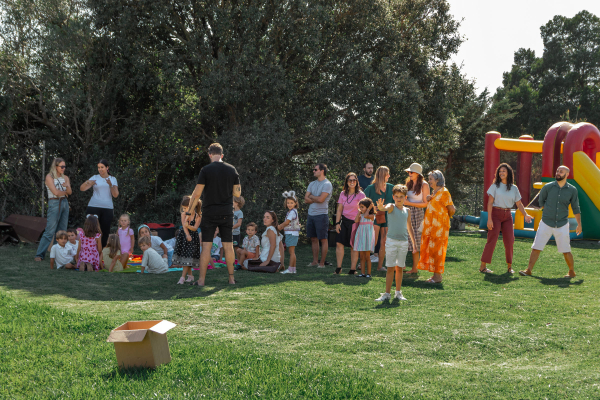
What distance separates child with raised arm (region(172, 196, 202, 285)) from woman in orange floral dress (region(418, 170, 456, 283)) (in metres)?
3.58

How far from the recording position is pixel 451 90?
15969 millimetres

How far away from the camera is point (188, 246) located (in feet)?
26.0

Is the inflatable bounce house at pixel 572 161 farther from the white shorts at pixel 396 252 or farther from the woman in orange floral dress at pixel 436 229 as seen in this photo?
the white shorts at pixel 396 252

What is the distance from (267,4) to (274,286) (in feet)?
30.8

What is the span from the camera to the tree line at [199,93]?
13531 mm

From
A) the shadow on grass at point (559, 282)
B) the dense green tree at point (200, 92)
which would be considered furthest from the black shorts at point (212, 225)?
the dense green tree at point (200, 92)

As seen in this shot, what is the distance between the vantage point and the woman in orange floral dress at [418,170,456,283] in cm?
802

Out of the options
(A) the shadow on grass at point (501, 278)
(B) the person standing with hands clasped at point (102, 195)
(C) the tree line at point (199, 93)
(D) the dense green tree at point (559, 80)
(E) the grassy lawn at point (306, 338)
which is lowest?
(E) the grassy lawn at point (306, 338)

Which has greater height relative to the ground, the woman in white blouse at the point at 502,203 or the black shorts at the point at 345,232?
the woman in white blouse at the point at 502,203

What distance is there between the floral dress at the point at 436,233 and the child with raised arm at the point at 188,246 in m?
3.58

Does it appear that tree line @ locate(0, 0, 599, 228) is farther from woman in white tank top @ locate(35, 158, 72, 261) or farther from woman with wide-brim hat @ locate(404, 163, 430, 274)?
woman with wide-brim hat @ locate(404, 163, 430, 274)

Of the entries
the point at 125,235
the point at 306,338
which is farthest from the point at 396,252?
the point at 125,235

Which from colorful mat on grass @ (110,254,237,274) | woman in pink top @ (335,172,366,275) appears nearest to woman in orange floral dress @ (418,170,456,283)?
woman in pink top @ (335,172,366,275)

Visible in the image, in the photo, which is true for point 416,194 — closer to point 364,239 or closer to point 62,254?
point 364,239
